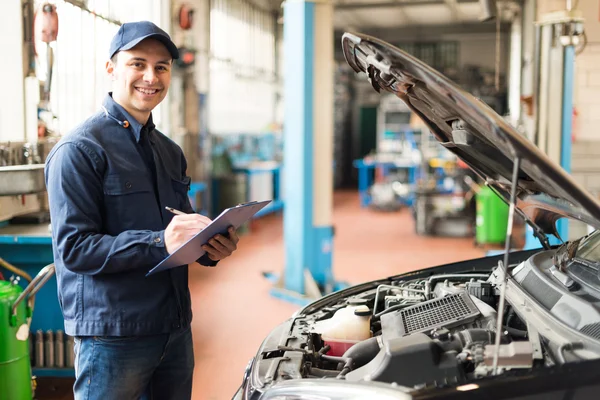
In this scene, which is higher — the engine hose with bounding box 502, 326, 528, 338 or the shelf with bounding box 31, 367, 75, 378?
the engine hose with bounding box 502, 326, 528, 338

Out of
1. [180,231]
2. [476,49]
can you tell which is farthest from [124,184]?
[476,49]

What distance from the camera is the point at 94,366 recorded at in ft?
5.81

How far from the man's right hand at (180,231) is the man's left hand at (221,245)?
0.09 metres

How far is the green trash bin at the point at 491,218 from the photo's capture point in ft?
24.4

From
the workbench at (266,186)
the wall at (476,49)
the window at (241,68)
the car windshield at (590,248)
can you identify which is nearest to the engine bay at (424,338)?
the car windshield at (590,248)

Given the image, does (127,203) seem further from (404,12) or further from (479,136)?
(404,12)

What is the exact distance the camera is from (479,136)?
1.89 meters

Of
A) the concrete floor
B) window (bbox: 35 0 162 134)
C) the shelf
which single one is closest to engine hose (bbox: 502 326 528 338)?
the concrete floor

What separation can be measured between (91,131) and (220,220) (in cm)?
45

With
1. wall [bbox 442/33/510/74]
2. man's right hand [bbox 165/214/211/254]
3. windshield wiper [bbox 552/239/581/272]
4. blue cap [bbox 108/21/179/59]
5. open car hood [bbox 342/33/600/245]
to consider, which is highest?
wall [bbox 442/33/510/74]

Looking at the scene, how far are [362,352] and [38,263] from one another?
7.32ft

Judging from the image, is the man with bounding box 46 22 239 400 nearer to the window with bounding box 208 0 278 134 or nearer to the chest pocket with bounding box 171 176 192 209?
the chest pocket with bounding box 171 176 192 209

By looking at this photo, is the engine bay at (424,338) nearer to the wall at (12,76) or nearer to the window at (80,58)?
the wall at (12,76)

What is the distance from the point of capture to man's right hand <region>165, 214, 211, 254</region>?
1722 mm
